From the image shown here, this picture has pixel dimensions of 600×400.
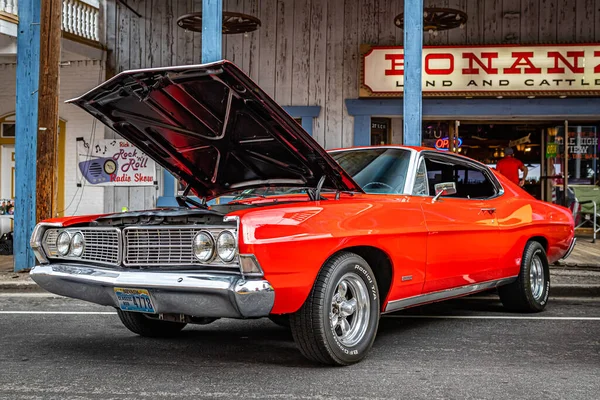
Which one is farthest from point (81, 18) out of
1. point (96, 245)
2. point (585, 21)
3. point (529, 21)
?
point (96, 245)

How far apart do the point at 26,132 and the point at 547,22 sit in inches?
384

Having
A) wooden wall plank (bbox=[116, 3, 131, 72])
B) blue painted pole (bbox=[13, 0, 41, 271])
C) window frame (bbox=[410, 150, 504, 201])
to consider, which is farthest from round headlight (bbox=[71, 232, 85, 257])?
wooden wall plank (bbox=[116, 3, 131, 72])

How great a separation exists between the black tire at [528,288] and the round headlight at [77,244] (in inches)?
148

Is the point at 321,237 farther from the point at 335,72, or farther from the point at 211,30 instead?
the point at 335,72

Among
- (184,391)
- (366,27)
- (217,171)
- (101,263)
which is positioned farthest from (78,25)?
(184,391)

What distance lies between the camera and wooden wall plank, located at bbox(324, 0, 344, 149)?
1357cm

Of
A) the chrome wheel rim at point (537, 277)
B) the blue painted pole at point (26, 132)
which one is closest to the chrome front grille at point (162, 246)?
the chrome wheel rim at point (537, 277)

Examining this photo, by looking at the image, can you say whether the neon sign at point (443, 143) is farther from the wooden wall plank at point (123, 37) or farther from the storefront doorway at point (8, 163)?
the storefront doorway at point (8, 163)

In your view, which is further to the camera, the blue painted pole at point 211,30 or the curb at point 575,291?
the blue painted pole at point 211,30

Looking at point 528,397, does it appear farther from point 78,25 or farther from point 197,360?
point 78,25

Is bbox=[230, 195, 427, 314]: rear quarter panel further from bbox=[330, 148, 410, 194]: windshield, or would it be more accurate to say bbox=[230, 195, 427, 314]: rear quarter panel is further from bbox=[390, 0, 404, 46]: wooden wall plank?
bbox=[390, 0, 404, 46]: wooden wall plank

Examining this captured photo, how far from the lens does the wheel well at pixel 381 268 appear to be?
4.45 metres

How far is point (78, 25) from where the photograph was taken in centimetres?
1310

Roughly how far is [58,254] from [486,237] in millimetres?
3271
